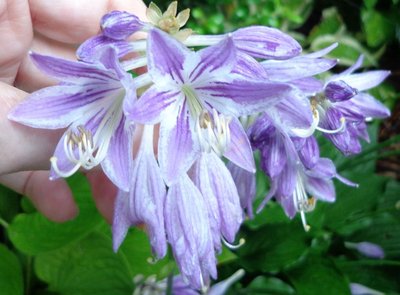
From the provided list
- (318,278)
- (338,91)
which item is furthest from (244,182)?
(318,278)

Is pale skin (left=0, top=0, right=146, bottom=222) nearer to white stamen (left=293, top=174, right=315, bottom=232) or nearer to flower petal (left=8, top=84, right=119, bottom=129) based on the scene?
flower petal (left=8, top=84, right=119, bottom=129)

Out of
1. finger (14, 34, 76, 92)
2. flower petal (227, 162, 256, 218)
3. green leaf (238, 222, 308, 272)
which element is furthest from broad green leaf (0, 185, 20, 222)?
flower petal (227, 162, 256, 218)

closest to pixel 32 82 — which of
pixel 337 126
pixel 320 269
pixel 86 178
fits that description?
pixel 86 178

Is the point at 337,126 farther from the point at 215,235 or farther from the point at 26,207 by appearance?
the point at 26,207

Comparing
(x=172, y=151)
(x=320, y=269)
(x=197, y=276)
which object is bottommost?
(x=320, y=269)

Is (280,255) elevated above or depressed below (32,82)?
below

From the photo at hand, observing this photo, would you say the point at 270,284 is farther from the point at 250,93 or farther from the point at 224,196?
the point at 250,93

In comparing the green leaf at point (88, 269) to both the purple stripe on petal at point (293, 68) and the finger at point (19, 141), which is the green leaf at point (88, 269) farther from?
the purple stripe on petal at point (293, 68)
